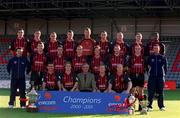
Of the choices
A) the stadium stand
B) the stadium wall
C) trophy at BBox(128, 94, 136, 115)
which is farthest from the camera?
the stadium wall

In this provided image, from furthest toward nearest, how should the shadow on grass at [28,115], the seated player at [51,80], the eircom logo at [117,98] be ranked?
1. the seated player at [51,80]
2. the eircom logo at [117,98]
3. the shadow on grass at [28,115]

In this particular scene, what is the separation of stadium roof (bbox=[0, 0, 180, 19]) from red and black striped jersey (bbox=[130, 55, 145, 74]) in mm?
11146

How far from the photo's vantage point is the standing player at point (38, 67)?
12227 millimetres

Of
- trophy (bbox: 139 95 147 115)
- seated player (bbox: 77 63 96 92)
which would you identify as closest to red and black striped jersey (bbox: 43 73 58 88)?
seated player (bbox: 77 63 96 92)

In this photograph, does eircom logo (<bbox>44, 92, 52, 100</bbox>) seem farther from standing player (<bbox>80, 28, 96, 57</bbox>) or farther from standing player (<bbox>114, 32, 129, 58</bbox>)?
standing player (<bbox>114, 32, 129, 58</bbox>)

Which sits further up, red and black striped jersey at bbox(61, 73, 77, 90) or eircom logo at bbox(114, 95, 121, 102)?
red and black striped jersey at bbox(61, 73, 77, 90)

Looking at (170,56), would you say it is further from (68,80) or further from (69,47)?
(68,80)

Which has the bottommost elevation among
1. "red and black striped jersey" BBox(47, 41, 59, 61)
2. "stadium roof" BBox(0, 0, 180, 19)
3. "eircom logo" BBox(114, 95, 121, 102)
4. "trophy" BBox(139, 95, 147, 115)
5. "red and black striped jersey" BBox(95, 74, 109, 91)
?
"trophy" BBox(139, 95, 147, 115)

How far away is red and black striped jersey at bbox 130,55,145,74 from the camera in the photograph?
12.1 meters

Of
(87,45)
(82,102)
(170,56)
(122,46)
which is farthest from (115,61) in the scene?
(170,56)

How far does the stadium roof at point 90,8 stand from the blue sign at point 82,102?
12499 mm

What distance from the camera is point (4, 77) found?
25.0 metres

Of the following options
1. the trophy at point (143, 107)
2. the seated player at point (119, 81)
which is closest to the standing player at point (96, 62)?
the seated player at point (119, 81)

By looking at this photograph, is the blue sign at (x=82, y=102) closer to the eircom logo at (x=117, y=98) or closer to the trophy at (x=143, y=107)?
the eircom logo at (x=117, y=98)
